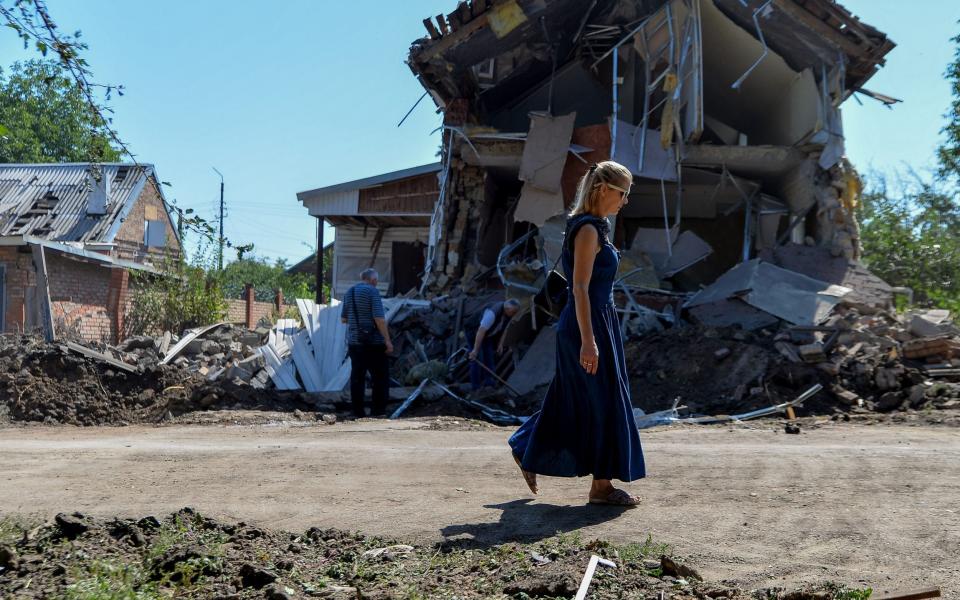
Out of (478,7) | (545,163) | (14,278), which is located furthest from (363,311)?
(14,278)

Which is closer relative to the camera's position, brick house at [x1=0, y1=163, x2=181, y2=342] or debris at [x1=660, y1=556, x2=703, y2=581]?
debris at [x1=660, y1=556, x2=703, y2=581]

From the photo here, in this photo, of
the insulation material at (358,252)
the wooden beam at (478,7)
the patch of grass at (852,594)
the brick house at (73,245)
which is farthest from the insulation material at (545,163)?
the patch of grass at (852,594)

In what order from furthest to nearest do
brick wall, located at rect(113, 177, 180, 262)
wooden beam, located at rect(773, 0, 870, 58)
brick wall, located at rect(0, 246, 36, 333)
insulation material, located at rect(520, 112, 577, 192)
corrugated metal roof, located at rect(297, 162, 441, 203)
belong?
brick wall, located at rect(113, 177, 180, 262)
corrugated metal roof, located at rect(297, 162, 441, 203)
brick wall, located at rect(0, 246, 36, 333)
insulation material, located at rect(520, 112, 577, 192)
wooden beam, located at rect(773, 0, 870, 58)

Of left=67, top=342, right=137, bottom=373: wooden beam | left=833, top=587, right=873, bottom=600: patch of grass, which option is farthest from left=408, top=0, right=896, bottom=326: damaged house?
left=833, top=587, right=873, bottom=600: patch of grass

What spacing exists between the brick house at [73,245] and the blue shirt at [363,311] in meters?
4.99

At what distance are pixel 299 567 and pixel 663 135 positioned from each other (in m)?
12.8

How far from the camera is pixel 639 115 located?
16.9m

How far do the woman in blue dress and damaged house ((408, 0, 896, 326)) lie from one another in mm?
8310

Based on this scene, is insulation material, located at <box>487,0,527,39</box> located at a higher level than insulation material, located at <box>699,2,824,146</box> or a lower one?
higher

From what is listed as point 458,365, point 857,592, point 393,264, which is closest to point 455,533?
point 857,592

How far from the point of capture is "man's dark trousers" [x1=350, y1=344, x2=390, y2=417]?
1052cm

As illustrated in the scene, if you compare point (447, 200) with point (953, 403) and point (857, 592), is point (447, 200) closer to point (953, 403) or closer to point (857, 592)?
point (953, 403)

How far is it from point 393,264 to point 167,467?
17788 mm

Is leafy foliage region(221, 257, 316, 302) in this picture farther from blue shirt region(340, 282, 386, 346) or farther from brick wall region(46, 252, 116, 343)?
blue shirt region(340, 282, 386, 346)
